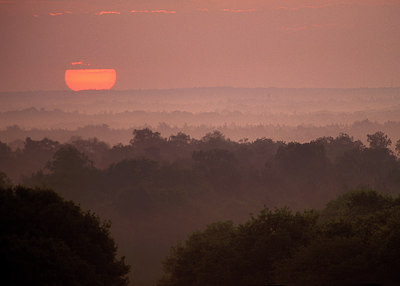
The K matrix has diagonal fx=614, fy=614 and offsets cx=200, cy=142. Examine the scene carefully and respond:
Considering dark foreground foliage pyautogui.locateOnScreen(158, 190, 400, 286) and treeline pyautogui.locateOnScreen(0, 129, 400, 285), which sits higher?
treeline pyautogui.locateOnScreen(0, 129, 400, 285)

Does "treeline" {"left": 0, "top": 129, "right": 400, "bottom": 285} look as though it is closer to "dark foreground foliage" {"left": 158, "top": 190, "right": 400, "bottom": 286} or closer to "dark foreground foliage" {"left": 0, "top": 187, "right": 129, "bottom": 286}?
"dark foreground foliage" {"left": 158, "top": 190, "right": 400, "bottom": 286}

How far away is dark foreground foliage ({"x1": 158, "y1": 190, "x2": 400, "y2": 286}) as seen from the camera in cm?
4278

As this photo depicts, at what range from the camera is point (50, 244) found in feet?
125

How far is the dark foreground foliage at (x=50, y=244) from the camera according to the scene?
3609 centimetres

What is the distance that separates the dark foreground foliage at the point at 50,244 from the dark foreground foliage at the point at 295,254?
764cm

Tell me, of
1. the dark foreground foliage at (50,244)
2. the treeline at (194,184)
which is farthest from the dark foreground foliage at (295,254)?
the treeline at (194,184)

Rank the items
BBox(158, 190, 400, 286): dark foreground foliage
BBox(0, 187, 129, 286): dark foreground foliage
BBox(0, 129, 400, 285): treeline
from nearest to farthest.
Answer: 1. BBox(0, 187, 129, 286): dark foreground foliage
2. BBox(158, 190, 400, 286): dark foreground foliage
3. BBox(0, 129, 400, 285): treeline

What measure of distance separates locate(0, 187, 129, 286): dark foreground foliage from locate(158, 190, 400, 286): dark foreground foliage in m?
7.64

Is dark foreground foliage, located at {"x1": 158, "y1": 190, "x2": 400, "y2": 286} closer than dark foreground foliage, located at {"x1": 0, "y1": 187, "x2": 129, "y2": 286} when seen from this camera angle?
No

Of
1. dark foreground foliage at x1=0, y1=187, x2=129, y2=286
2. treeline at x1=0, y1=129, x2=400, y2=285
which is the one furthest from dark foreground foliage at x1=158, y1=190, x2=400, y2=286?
treeline at x1=0, y1=129, x2=400, y2=285

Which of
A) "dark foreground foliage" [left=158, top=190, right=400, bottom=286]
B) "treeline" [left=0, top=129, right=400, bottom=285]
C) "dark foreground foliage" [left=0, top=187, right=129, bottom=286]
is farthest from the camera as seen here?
"treeline" [left=0, top=129, right=400, bottom=285]

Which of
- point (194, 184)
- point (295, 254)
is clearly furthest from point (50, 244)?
point (194, 184)

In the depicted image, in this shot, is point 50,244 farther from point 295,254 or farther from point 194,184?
point 194,184

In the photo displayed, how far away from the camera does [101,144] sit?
614 ft
